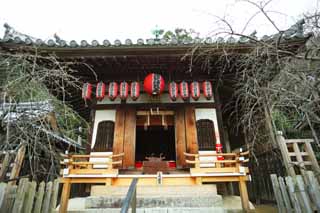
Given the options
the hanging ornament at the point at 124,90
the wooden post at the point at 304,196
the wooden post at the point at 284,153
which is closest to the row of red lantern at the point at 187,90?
the hanging ornament at the point at 124,90

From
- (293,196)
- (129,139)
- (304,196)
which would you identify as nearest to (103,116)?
(129,139)

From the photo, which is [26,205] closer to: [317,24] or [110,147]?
[110,147]

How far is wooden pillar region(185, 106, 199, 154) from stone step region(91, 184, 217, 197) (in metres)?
1.36

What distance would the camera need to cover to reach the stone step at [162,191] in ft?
13.7

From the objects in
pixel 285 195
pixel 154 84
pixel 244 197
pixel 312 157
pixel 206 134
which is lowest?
pixel 244 197

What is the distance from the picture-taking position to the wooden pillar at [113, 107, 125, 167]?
5.71m

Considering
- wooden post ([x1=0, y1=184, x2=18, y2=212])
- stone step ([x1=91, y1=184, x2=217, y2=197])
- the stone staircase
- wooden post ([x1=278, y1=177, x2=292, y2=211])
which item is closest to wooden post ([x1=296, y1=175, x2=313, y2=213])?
wooden post ([x1=278, y1=177, x2=292, y2=211])

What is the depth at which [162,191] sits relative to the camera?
4309 mm

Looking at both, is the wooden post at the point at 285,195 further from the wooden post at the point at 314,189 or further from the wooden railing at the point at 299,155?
the wooden railing at the point at 299,155

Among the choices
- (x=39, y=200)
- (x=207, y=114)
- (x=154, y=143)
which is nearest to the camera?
(x=39, y=200)

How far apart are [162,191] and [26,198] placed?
2.51 m

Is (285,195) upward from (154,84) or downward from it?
downward

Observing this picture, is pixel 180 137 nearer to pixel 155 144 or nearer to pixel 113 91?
pixel 113 91

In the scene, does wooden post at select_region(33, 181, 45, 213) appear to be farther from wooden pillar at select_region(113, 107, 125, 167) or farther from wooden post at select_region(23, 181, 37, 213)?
wooden pillar at select_region(113, 107, 125, 167)
